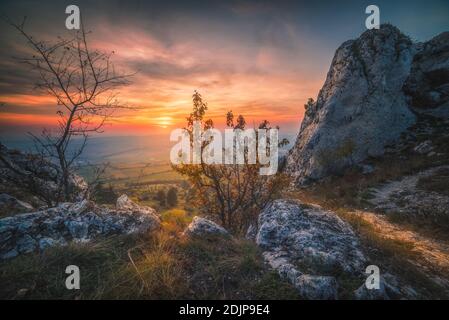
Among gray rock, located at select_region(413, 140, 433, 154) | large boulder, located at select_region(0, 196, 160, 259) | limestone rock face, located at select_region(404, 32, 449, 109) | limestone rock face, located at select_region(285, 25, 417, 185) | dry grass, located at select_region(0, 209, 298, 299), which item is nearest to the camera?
dry grass, located at select_region(0, 209, 298, 299)

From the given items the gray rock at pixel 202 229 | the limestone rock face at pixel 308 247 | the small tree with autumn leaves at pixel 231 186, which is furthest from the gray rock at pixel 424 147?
the gray rock at pixel 202 229

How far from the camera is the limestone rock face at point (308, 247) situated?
12.8 feet

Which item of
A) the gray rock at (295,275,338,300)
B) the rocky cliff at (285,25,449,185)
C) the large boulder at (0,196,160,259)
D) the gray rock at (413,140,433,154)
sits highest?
the rocky cliff at (285,25,449,185)

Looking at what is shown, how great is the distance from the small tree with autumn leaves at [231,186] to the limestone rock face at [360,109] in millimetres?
12735

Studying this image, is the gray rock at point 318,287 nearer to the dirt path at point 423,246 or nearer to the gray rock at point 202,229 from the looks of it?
the gray rock at point 202,229

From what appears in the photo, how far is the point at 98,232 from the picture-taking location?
556 cm

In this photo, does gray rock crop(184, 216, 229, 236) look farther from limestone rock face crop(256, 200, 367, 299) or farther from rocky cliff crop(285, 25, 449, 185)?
rocky cliff crop(285, 25, 449, 185)

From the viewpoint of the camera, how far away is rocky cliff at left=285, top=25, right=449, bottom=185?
73.7 ft

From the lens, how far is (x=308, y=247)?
5105 mm

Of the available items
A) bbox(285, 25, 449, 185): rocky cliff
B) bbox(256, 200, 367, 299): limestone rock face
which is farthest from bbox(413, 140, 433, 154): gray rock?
bbox(256, 200, 367, 299): limestone rock face

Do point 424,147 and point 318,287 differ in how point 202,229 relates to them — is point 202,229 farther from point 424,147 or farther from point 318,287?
point 424,147

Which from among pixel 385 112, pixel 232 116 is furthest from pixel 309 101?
pixel 232 116

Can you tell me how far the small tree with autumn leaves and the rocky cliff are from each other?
1273 centimetres

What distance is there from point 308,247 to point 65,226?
18.8 feet
